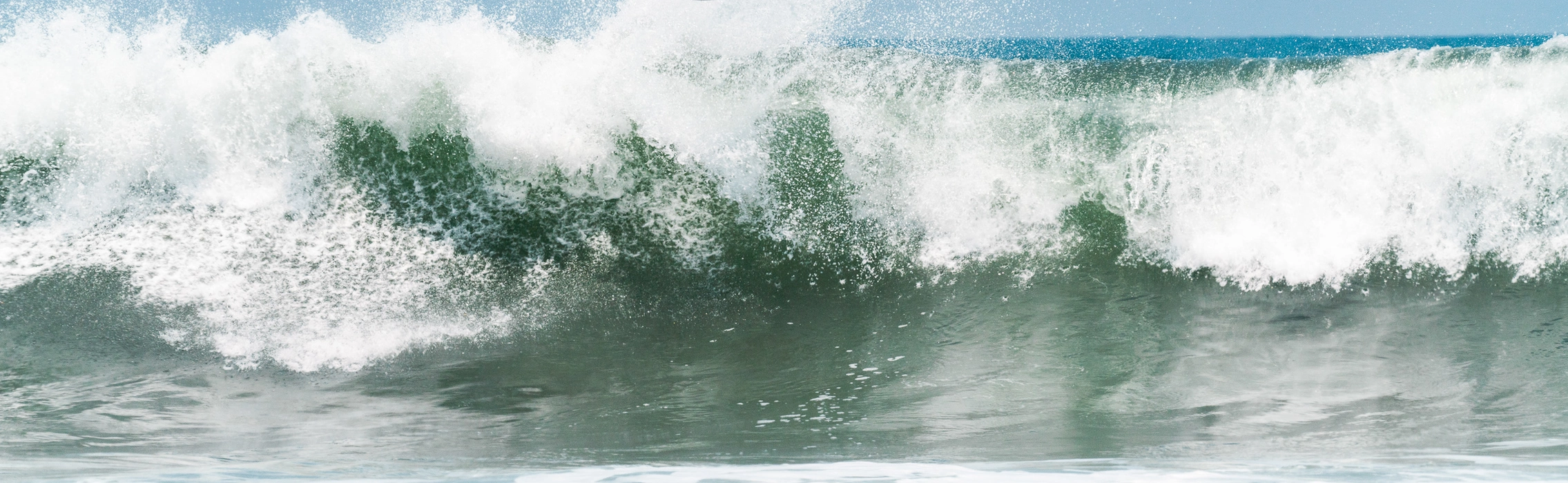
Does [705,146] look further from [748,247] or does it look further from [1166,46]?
[1166,46]

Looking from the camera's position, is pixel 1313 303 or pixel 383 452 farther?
pixel 1313 303

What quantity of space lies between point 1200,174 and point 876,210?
1428 millimetres

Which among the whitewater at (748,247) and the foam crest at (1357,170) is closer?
the whitewater at (748,247)

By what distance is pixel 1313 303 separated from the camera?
341 cm

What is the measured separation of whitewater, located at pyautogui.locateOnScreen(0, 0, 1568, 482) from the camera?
2.86 metres

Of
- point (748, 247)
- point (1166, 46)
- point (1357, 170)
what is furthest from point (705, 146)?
point (1166, 46)

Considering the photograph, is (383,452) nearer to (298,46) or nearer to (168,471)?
(168,471)

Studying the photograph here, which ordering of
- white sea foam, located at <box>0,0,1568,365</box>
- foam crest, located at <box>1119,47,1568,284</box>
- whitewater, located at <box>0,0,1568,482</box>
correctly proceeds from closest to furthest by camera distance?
whitewater, located at <box>0,0,1568,482</box>, white sea foam, located at <box>0,0,1568,365</box>, foam crest, located at <box>1119,47,1568,284</box>

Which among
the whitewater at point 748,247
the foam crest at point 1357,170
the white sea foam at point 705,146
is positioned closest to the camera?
the whitewater at point 748,247

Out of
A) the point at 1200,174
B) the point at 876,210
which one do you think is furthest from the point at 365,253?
the point at 1200,174

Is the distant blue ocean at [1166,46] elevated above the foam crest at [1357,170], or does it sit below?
above

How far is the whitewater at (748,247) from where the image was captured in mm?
2861

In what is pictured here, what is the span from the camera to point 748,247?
3.58m

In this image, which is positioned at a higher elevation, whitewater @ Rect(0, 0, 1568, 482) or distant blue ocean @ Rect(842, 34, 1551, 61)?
distant blue ocean @ Rect(842, 34, 1551, 61)
